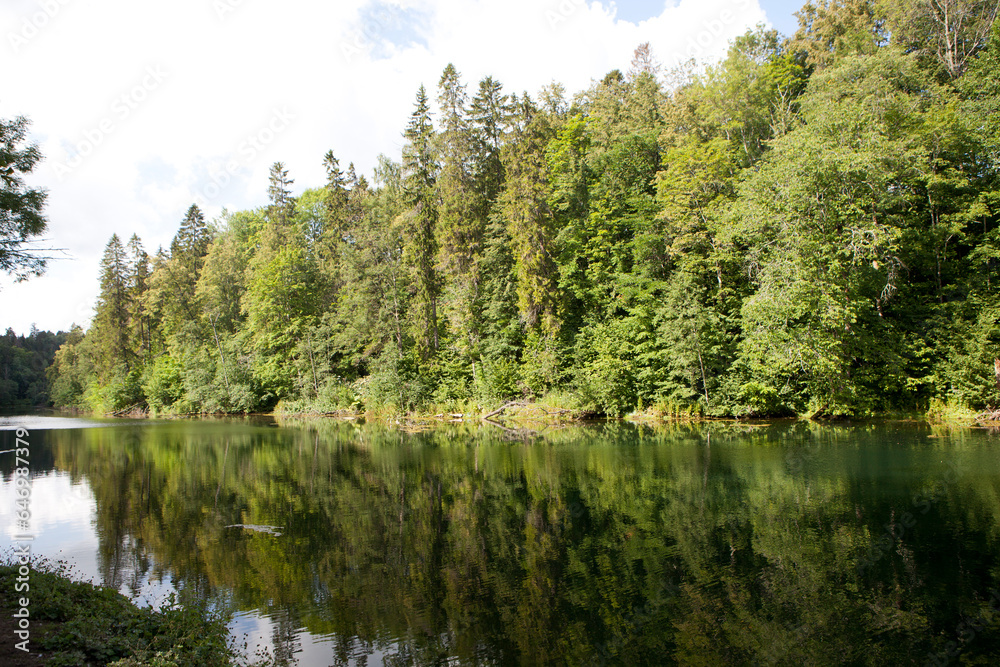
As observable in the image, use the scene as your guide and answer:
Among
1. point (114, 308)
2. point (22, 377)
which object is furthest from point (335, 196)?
point (22, 377)

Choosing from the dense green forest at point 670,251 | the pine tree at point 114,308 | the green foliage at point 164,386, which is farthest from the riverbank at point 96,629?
Answer: the pine tree at point 114,308

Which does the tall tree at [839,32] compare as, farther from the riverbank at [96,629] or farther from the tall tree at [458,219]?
the riverbank at [96,629]

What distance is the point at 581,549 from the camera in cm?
985

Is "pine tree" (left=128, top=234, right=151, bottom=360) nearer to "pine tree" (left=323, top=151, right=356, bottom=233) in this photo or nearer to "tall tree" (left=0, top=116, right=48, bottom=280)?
"pine tree" (left=323, top=151, right=356, bottom=233)

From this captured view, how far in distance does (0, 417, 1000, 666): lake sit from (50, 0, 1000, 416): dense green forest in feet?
23.1

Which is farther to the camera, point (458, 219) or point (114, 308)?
point (114, 308)

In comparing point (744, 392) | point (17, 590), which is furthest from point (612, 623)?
point (744, 392)

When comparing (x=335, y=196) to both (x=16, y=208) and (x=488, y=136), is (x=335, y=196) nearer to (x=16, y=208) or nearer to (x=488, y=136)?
(x=488, y=136)

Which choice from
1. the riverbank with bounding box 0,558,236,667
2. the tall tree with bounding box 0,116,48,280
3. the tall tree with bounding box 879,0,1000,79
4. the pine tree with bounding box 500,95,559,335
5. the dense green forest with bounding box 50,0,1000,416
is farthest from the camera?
the pine tree with bounding box 500,95,559,335

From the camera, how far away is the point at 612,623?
709 centimetres

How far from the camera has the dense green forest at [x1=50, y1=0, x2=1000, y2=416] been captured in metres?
24.2

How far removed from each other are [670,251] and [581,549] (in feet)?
79.1

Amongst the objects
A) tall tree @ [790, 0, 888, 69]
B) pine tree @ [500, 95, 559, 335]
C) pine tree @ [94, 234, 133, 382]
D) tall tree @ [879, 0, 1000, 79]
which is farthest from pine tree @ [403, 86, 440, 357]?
pine tree @ [94, 234, 133, 382]

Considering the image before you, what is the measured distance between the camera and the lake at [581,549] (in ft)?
21.9
